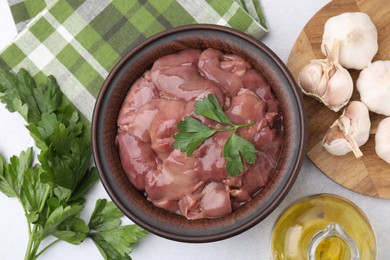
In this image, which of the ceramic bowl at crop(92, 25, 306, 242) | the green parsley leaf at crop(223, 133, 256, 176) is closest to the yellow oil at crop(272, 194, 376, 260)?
the ceramic bowl at crop(92, 25, 306, 242)

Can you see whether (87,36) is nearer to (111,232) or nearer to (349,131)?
(111,232)

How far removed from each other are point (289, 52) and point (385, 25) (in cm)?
28

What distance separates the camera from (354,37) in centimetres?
153

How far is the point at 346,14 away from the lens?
60.8 inches

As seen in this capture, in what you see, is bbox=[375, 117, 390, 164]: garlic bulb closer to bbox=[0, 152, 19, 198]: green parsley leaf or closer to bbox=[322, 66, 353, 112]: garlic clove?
bbox=[322, 66, 353, 112]: garlic clove

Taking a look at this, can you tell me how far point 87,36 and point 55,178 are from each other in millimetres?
439

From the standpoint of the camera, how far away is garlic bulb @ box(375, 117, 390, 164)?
59.4 inches

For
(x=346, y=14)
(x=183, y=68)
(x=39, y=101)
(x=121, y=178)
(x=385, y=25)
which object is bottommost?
(x=385, y=25)

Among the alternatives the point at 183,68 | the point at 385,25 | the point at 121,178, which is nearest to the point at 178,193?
the point at 121,178

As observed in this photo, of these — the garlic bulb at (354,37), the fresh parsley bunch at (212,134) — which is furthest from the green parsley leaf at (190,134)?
the garlic bulb at (354,37)

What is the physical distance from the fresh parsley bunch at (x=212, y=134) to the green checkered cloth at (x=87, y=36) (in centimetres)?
44

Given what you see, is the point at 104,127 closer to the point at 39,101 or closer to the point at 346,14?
the point at 39,101

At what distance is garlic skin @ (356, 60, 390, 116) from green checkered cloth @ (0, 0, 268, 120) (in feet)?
1.11

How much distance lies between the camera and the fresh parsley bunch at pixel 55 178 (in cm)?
161
